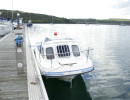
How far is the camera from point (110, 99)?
10.0m

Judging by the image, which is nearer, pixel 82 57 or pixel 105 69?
pixel 82 57

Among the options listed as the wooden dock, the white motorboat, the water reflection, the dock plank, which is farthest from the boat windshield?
the dock plank

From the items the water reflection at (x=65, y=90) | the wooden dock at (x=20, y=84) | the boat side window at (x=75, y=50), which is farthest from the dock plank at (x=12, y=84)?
the boat side window at (x=75, y=50)

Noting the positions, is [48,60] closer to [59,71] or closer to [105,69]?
[59,71]

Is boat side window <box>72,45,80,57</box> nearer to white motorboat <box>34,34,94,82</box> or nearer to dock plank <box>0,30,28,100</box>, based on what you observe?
white motorboat <box>34,34,94,82</box>

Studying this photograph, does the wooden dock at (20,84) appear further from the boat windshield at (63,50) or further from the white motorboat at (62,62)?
the boat windshield at (63,50)

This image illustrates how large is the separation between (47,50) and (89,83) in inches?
160

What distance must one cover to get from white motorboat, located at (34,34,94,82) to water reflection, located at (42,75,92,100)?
76 cm

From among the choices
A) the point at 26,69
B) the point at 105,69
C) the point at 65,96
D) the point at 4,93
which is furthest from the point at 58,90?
the point at 105,69

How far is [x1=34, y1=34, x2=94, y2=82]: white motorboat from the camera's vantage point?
387 inches

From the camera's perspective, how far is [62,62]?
35.4 ft

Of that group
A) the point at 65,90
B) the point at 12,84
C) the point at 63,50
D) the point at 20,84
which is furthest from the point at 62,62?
the point at 12,84

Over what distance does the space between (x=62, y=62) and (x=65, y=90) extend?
182cm

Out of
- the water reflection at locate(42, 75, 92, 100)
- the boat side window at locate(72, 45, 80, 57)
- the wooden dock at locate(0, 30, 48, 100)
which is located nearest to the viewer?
the wooden dock at locate(0, 30, 48, 100)
